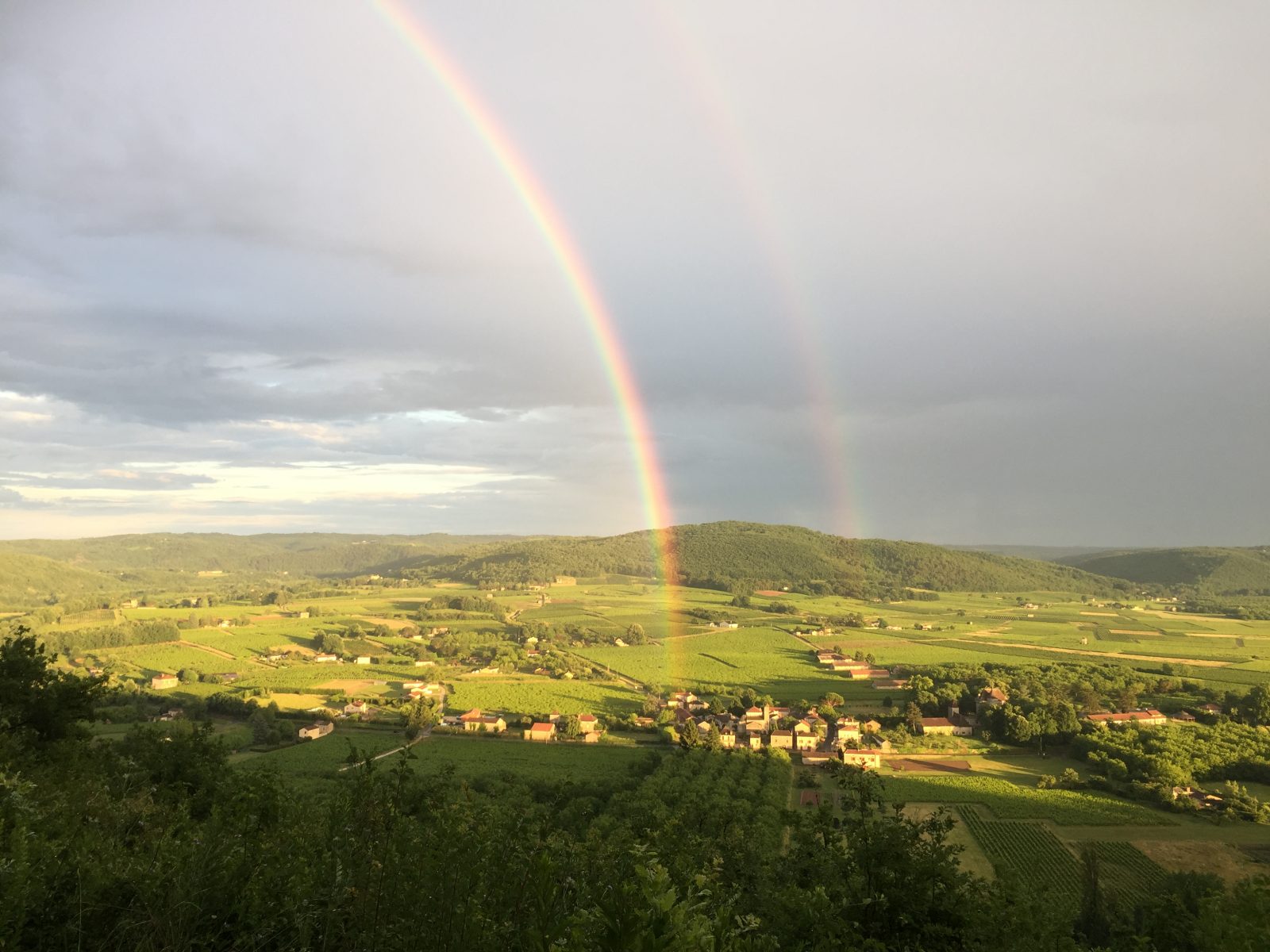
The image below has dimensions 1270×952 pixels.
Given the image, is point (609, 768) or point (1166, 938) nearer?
point (1166, 938)

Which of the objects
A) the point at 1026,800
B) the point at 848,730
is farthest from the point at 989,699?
the point at 1026,800

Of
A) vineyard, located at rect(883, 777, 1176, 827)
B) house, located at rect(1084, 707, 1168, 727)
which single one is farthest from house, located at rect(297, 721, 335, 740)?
house, located at rect(1084, 707, 1168, 727)

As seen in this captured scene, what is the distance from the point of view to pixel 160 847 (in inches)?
190

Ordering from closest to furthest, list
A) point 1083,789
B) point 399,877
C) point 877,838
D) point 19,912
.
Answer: point 19,912 → point 399,877 → point 877,838 → point 1083,789

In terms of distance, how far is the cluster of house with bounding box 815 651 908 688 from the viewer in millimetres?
48200

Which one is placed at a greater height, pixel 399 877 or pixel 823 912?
pixel 399 877

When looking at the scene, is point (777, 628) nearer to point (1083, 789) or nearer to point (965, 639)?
point (965, 639)

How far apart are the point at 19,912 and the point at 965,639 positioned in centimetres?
7276

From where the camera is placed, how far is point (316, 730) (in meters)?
36.1

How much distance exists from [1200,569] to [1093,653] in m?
90.7

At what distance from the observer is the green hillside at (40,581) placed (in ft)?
352

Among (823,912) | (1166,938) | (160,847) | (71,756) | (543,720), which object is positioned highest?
(160,847)

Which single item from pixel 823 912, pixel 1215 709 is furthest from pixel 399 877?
pixel 1215 709

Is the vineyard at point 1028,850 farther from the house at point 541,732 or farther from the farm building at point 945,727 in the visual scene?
the house at point 541,732
